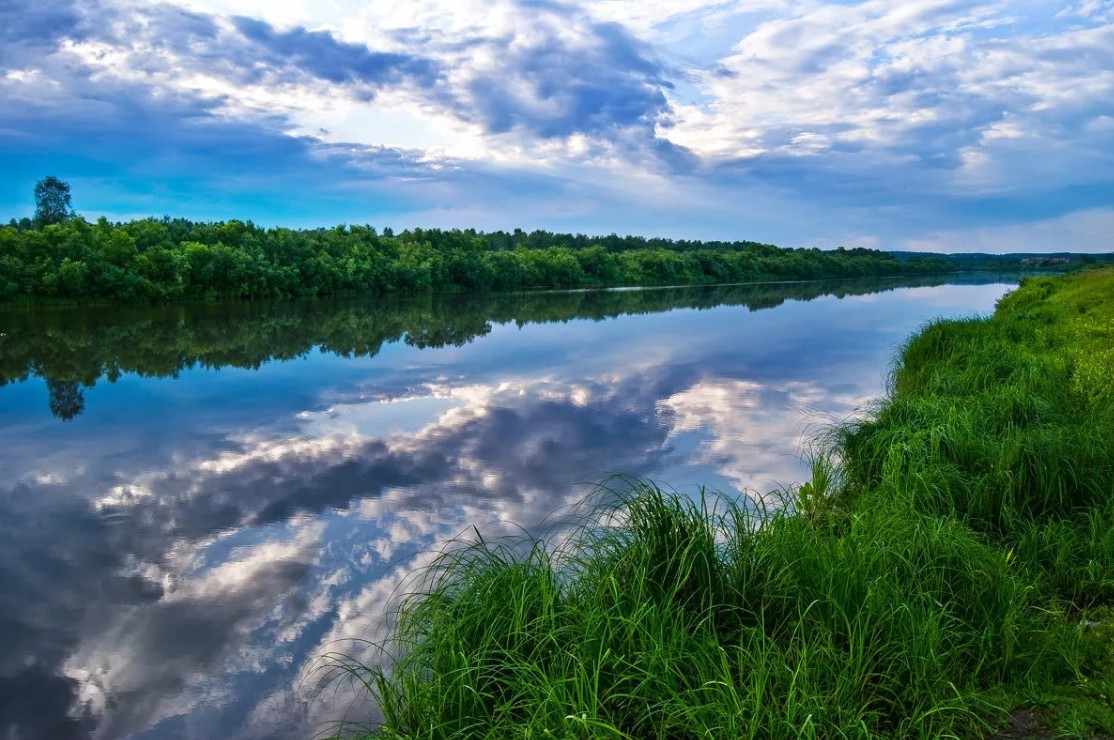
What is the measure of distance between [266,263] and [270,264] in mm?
336

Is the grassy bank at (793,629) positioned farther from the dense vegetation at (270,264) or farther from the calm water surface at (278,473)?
the dense vegetation at (270,264)

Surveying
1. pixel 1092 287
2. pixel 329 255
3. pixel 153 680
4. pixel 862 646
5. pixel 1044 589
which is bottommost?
pixel 153 680

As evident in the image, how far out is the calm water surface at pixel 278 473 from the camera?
548 cm

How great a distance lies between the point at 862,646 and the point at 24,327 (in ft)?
115

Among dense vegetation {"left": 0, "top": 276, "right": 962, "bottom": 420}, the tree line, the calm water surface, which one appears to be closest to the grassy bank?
the calm water surface

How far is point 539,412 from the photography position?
15.0 meters

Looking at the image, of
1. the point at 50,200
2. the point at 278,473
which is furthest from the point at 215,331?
the point at 50,200

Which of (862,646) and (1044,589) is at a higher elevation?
(862,646)

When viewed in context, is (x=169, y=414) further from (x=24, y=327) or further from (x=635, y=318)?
(x=635, y=318)

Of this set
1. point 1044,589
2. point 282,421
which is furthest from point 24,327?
point 1044,589

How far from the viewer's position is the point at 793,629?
4012 millimetres

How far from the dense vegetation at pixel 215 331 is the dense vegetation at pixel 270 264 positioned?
223cm

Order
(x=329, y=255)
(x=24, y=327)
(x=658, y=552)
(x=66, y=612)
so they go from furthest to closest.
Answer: (x=329, y=255) → (x=24, y=327) → (x=66, y=612) → (x=658, y=552)

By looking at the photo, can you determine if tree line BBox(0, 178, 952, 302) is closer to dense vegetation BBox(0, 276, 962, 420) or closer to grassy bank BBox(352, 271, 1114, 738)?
dense vegetation BBox(0, 276, 962, 420)
